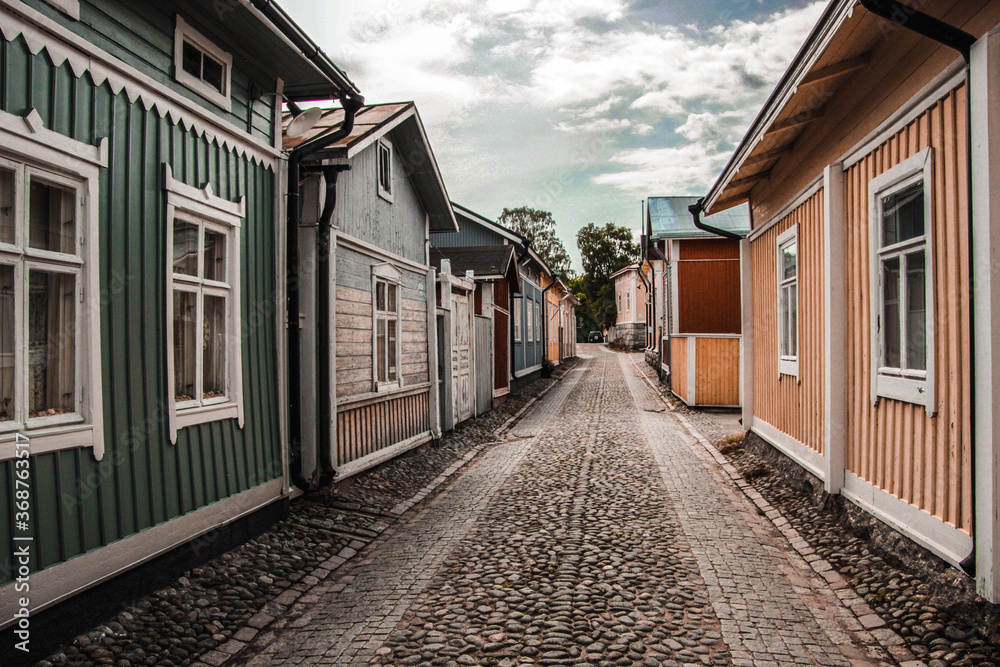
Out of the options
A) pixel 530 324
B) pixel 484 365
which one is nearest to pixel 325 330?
pixel 484 365

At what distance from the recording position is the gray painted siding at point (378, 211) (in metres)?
8.02

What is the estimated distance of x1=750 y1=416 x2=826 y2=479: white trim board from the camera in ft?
22.3

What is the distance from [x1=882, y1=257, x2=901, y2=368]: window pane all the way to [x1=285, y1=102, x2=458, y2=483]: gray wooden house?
5003 millimetres

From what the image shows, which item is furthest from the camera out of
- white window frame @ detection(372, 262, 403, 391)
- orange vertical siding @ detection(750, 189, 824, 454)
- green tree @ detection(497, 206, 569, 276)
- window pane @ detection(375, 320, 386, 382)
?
green tree @ detection(497, 206, 569, 276)

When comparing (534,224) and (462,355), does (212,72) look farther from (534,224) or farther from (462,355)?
(534,224)

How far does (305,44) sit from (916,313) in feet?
17.1

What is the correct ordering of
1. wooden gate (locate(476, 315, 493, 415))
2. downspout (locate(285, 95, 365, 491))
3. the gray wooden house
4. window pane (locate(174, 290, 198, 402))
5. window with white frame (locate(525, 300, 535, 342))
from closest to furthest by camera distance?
window pane (locate(174, 290, 198, 402))
downspout (locate(285, 95, 365, 491))
the gray wooden house
wooden gate (locate(476, 315, 493, 415))
window with white frame (locate(525, 300, 535, 342))

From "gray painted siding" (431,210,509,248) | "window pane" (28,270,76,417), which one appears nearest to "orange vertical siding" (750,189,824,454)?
"window pane" (28,270,76,417)

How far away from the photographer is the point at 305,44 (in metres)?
5.88

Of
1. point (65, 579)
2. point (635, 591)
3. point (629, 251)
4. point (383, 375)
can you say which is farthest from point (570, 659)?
point (629, 251)

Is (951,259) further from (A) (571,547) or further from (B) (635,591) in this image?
(A) (571,547)

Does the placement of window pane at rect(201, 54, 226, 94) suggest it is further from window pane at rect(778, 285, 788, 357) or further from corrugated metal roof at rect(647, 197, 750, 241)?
corrugated metal roof at rect(647, 197, 750, 241)

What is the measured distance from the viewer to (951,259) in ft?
13.5

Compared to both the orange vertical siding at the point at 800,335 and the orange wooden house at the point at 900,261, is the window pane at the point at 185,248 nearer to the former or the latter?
the orange wooden house at the point at 900,261
